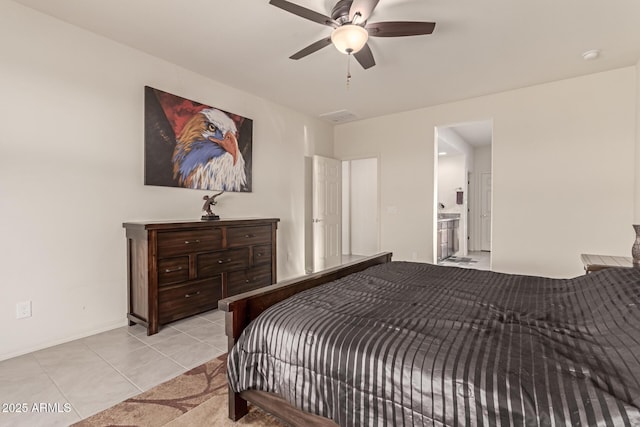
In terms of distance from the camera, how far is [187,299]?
10.1 ft

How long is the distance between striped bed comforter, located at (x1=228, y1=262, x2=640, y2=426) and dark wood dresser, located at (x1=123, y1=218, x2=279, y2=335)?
1.70 meters

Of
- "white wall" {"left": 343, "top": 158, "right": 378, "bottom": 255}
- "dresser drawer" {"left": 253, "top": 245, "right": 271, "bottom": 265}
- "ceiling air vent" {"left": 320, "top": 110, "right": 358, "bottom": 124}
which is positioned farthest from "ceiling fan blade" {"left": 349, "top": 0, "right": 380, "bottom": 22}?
"white wall" {"left": 343, "top": 158, "right": 378, "bottom": 255}

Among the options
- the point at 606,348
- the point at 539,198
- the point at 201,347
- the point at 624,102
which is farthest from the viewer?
the point at 539,198

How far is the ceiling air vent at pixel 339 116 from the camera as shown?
17.4ft

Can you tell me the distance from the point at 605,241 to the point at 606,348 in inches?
142

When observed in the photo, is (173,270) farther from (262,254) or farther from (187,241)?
(262,254)

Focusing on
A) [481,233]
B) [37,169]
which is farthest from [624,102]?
[37,169]

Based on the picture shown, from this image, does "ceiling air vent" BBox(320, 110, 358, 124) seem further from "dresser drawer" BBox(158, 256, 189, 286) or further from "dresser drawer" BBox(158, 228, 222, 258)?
"dresser drawer" BBox(158, 256, 189, 286)

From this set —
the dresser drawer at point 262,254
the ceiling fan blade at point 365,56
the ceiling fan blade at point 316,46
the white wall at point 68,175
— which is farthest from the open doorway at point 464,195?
the white wall at point 68,175

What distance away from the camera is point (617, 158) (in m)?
3.68

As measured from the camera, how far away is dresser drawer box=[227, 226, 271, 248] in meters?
3.52

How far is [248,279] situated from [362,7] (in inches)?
119

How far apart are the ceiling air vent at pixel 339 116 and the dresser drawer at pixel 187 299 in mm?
3419

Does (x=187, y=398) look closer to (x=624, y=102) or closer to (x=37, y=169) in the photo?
(x=37, y=169)
